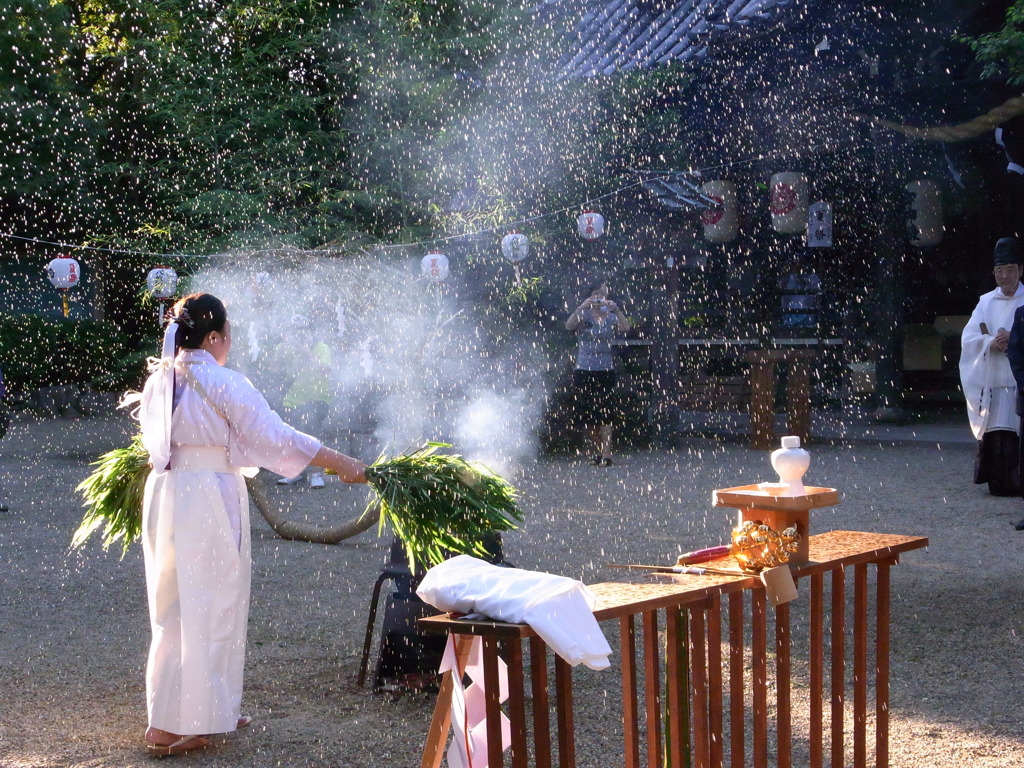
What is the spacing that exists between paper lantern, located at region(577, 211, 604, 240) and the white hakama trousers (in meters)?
8.35

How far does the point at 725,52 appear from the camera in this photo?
12.5 m

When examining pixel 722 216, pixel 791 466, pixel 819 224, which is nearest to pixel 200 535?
pixel 791 466

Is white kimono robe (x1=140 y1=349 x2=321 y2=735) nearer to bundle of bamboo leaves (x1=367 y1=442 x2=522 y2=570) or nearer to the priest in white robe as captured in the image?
bundle of bamboo leaves (x1=367 y1=442 x2=522 y2=570)

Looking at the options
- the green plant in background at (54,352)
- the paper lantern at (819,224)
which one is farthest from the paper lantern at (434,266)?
the green plant in background at (54,352)

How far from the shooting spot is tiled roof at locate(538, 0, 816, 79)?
12195mm

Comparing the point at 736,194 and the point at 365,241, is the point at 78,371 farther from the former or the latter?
the point at 736,194

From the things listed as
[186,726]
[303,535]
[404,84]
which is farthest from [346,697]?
[404,84]

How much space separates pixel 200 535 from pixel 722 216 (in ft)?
32.0

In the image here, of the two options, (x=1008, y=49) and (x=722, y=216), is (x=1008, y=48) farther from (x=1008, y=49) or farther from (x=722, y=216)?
(x=722, y=216)

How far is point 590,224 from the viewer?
37.6 ft

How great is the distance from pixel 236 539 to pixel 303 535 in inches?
142

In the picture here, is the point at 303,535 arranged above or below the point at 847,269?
below

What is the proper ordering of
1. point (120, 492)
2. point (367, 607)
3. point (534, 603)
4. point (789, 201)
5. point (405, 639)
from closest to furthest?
point (534, 603) → point (120, 492) → point (405, 639) → point (367, 607) → point (789, 201)

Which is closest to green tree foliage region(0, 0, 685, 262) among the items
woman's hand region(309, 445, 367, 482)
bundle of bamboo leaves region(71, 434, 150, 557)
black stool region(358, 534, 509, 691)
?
bundle of bamboo leaves region(71, 434, 150, 557)
